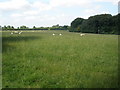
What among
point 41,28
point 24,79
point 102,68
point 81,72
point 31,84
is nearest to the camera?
point 31,84

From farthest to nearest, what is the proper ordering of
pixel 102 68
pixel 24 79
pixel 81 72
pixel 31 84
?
1. pixel 102 68
2. pixel 81 72
3. pixel 24 79
4. pixel 31 84

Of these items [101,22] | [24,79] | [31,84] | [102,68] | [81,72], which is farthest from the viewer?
[101,22]

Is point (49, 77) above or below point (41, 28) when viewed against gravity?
below

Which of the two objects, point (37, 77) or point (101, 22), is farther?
point (101, 22)

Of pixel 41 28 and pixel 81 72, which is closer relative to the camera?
pixel 81 72

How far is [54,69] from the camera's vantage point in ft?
25.8

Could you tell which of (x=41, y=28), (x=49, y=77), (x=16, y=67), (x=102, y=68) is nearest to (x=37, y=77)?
(x=49, y=77)

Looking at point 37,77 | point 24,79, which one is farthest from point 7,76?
point 37,77

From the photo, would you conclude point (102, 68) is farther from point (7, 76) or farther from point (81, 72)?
point (7, 76)

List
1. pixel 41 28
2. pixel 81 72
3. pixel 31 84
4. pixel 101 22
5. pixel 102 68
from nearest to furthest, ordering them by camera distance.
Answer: pixel 31 84, pixel 81 72, pixel 102 68, pixel 101 22, pixel 41 28

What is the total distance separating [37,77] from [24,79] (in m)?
0.56

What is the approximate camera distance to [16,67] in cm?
829

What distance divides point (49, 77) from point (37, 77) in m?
0.52

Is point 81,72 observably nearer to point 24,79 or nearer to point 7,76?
point 24,79
